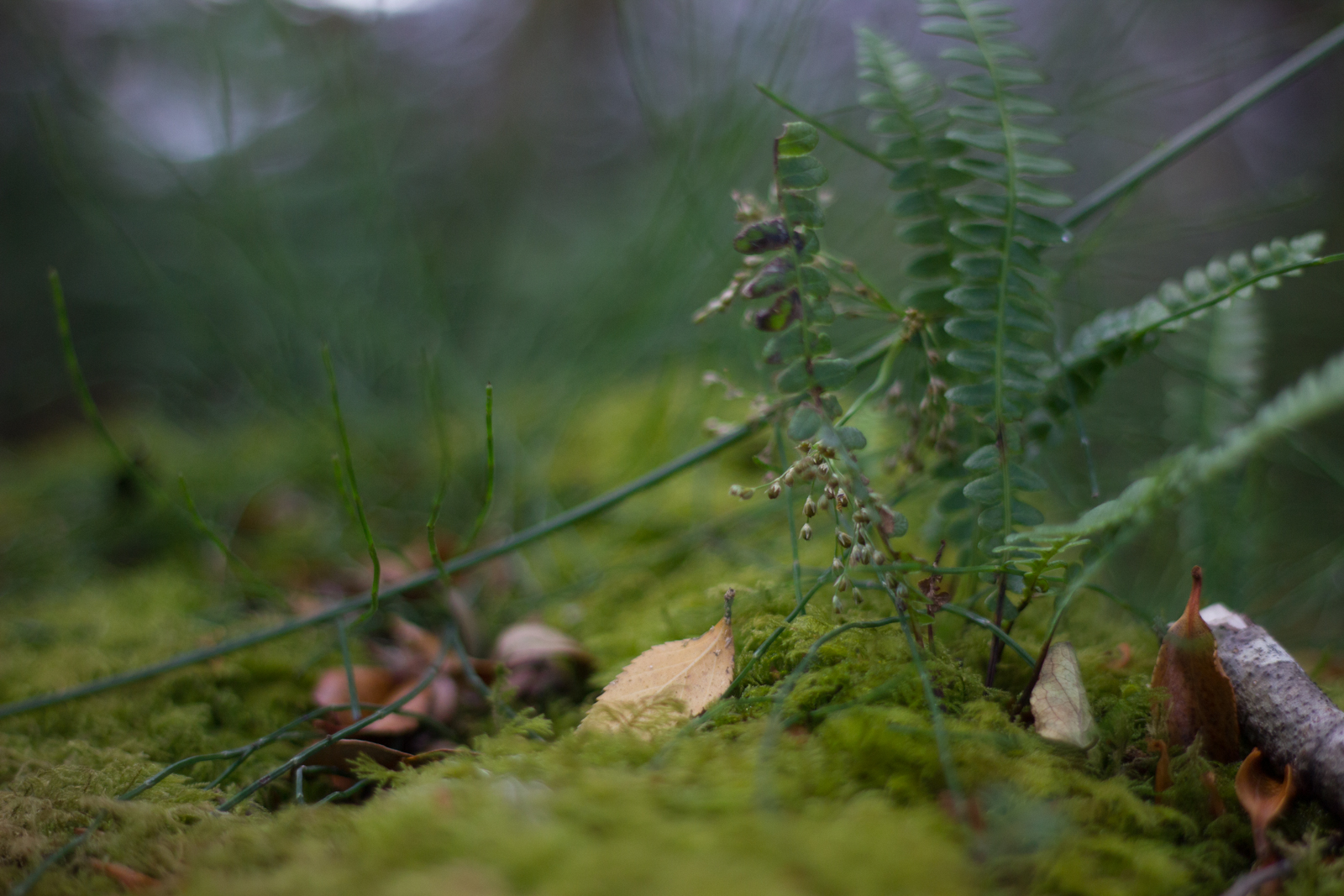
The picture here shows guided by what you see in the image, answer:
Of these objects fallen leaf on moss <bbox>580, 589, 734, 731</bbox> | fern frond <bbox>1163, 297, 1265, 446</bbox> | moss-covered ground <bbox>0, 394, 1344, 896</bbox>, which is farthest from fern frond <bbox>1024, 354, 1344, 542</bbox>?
fern frond <bbox>1163, 297, 1265, 446</bbox>

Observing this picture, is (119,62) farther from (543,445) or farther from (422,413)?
(543,445)

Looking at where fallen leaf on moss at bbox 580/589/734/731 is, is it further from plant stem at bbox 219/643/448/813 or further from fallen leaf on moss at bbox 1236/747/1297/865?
fallen leaf on moss at bbox 1236/747/1297/865

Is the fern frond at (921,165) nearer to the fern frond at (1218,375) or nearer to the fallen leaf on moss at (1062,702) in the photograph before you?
the fallen leaf on moss at (1062,702)

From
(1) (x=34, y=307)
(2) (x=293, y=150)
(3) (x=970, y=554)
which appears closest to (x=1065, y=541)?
(3) (x=970, y=554)

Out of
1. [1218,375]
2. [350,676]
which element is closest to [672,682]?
[350,676]

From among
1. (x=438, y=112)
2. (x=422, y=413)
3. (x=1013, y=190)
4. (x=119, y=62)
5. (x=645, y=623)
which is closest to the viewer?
(x=1013, y=190)
